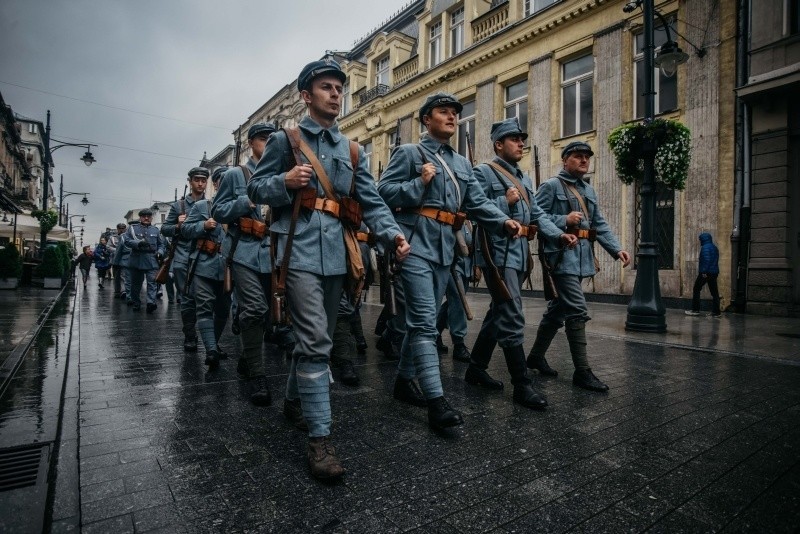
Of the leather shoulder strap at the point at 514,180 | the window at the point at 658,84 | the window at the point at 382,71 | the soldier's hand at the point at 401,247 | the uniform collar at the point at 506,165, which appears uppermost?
the window at the point at 382,71

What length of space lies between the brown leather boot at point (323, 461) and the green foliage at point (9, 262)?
16373 millimetres

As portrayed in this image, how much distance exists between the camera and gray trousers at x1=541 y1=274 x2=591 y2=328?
4188 mm

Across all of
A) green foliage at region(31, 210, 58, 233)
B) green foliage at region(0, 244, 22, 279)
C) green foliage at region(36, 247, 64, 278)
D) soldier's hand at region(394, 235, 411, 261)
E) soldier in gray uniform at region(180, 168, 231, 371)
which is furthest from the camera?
green foliage at region(31, 210, 58, 233)

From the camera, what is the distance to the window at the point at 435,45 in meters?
20.9

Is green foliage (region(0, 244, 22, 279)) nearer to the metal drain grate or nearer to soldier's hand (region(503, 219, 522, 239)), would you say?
the metal drain grate

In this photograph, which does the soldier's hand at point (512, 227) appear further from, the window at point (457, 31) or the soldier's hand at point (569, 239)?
the window at point (457, 31)

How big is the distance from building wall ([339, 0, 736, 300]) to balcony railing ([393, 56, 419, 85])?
5.13 feet

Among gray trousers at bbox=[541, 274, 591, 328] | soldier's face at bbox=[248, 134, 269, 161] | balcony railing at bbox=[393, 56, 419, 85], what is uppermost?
balcony railing at bbox=[393, 56, 419, 85]

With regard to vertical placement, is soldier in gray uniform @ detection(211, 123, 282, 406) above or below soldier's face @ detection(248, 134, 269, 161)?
below

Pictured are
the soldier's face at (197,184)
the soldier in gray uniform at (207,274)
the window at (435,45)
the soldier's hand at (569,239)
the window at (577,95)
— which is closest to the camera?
the soldier's hand at (569,239)

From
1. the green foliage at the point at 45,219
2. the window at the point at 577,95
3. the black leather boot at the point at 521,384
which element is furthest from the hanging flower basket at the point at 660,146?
the green foliage at the point at 45,219

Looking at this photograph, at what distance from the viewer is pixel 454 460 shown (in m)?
2.52

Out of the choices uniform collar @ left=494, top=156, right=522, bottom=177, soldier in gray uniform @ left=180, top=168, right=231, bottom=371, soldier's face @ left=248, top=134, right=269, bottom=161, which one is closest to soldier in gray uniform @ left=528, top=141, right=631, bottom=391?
uniform collar @ left=494, top=156, right=522, bottom=177

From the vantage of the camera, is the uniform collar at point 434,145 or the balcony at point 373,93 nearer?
the uniform collar at point 434,145
